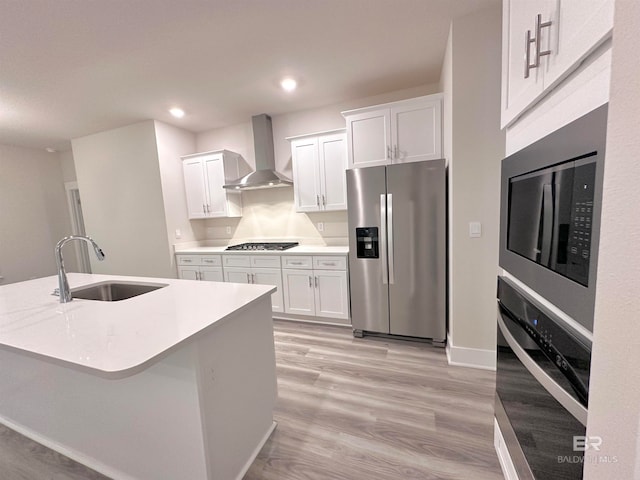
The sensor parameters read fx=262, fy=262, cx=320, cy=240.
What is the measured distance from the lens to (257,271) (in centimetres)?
333

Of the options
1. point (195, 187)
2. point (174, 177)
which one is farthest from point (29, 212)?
point (195, 187)

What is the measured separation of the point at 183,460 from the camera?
117cm

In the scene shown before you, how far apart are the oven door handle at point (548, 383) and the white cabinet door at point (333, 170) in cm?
237

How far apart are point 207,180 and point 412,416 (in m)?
3.66

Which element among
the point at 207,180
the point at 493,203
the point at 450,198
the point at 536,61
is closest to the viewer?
the point at 536,61

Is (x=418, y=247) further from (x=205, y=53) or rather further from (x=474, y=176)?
(x=205, y=53)

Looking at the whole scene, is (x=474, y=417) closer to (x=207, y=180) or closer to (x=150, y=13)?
(x=150, y=13)

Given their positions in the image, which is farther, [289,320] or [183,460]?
[289,320]

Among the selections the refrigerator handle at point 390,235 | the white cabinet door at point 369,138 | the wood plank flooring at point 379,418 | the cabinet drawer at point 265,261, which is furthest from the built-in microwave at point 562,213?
the cabinet drawer at point 265,261

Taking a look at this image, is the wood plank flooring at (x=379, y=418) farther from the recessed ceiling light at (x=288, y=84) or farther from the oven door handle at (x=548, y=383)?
the recessed ceiling light at (x=288, y=84)

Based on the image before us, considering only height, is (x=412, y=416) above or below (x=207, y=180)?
below

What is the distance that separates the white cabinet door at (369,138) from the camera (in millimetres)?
2652

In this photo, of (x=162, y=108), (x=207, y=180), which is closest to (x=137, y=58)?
(x=162, y=108)

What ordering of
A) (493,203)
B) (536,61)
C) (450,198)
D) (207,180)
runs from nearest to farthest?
(536,61) → (493,203) → (450,198) → (207,180)
